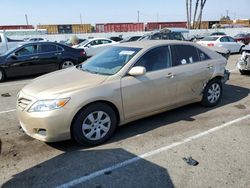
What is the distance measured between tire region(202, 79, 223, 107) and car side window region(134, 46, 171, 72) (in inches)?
52.8

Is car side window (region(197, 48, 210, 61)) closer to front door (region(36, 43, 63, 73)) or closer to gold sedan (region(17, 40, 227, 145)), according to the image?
gold sedan (region(17, 40, 227, 145))

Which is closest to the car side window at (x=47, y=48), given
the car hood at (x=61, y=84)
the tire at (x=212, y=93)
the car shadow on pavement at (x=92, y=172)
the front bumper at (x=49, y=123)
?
the car hood at (x=61, y=84)

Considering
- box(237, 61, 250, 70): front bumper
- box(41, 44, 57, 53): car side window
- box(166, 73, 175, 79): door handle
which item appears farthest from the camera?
box(41, 44, 57, 53): car side window

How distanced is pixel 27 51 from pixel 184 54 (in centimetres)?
728

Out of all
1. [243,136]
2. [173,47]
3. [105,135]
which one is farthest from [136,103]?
[243,136]

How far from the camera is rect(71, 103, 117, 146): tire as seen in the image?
13.7ft

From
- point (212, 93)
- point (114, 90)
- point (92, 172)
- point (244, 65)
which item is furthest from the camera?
point (244, 65)

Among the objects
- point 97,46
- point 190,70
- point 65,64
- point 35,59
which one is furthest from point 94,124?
point 97,46

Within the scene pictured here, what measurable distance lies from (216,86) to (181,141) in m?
2.34

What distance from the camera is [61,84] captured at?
4371 millimetres

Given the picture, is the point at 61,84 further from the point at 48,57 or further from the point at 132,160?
the point at 48,57

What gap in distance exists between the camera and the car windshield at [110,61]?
482cm

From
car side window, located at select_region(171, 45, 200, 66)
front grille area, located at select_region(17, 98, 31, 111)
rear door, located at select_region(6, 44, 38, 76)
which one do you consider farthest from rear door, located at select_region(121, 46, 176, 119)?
rear door, located at select_region(6, 44, 38, 76)

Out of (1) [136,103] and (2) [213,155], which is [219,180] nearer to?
(2) [213,155]
